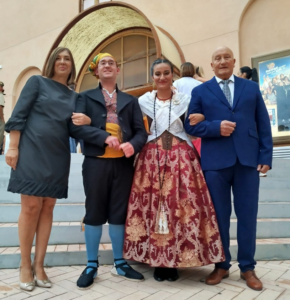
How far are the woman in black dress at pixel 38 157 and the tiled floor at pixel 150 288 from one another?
0.41 ft

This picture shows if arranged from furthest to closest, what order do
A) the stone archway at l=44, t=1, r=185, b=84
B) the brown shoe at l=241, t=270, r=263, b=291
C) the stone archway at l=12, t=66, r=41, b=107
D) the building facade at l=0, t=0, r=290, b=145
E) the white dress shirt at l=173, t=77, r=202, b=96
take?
the stone archway at l=12, t=66, r=41, b=107 → the stone archway at l=44, t=1, r=185, b=84 → the building facade at l=0, t=0, r=290, b=145 → the white dress shirt at l=173, t=77, r=202, b=96 → the brown shoe at l=241, t=270, r=263, b=291

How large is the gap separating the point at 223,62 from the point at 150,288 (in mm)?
1759

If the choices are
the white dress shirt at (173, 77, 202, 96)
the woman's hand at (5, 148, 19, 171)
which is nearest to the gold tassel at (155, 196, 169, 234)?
the woman's hand at (5, 148, 19, 171)

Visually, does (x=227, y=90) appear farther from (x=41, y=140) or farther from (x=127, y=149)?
(x=41, y=140)

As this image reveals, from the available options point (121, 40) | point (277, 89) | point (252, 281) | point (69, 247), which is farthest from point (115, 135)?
point (121, 40)

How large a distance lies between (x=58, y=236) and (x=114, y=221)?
2.93 ft

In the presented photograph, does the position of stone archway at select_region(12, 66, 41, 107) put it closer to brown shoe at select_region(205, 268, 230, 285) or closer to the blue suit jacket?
the blue suit jacket

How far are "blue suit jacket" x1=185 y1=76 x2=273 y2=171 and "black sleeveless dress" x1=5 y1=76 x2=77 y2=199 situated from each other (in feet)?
3.23

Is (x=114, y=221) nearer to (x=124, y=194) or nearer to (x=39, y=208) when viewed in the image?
(x=124, y=194)

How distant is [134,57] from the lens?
7.87 meters

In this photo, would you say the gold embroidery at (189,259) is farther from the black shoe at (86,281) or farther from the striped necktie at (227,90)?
the striped necktie at (227,90)

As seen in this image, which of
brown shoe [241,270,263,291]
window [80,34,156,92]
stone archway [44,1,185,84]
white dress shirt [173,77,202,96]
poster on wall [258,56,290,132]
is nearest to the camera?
brown shoe [241,270,263,291]

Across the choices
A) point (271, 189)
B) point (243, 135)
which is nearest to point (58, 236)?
point (243, 135)

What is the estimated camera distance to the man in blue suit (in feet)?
6.97
